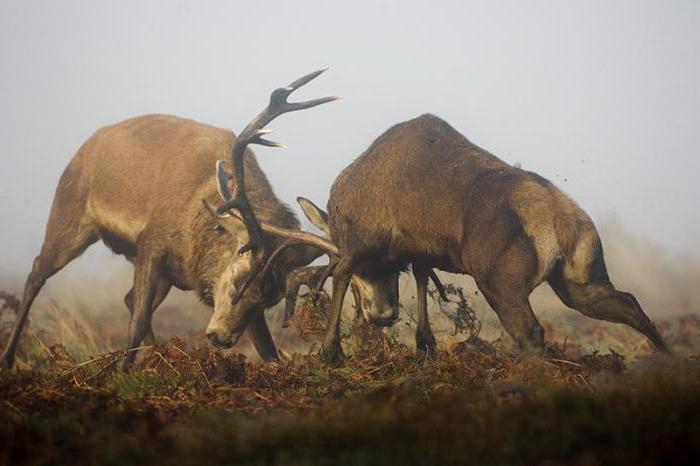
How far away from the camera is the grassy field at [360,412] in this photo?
11.3 feet

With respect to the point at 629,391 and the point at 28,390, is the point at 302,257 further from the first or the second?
the point at 629,391

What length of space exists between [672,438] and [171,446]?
2.19m

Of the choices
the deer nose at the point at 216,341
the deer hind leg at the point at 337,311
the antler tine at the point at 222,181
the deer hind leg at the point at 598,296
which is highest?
the antler tine at the point at 222,181

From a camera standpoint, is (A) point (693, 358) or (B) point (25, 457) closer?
(B) point (25, 457)

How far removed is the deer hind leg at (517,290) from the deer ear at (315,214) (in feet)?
10.1

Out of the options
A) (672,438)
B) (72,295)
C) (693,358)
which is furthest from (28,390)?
(72,295)

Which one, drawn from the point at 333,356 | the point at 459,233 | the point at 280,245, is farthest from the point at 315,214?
the point at 459,233

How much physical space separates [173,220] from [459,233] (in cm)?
408

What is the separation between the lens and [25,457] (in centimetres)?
394

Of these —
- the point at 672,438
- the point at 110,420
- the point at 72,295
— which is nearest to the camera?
the point at 672,438

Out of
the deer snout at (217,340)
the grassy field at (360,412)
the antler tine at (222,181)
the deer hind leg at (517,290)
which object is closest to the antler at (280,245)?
the antler tine at (222,181)

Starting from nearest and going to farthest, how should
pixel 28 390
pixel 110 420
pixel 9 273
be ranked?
pixel 110 420
pixel 28 390
pixel 9 273

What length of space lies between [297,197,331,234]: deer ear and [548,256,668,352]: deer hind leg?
3.14 m

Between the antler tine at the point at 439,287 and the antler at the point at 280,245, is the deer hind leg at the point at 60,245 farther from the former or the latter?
the antler tine at the point at 439,287
